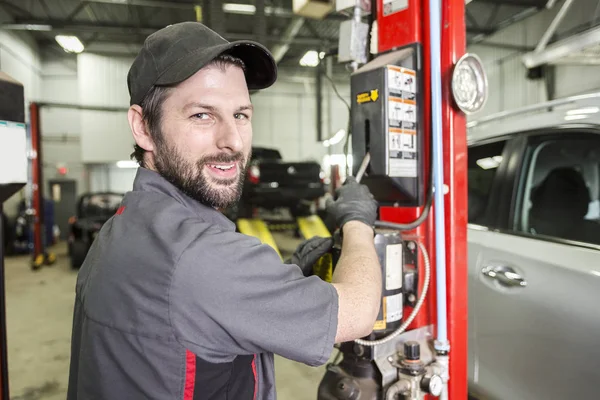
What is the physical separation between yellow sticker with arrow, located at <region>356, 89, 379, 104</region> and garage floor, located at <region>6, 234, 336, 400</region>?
2.32m

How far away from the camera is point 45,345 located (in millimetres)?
3969

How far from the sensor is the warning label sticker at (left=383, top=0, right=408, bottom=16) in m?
1.37

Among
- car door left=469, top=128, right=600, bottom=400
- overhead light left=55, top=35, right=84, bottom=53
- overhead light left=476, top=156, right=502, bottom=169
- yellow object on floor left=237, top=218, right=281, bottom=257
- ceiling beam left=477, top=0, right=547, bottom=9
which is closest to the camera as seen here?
car door left=469, top=128, right=600, bottom=400

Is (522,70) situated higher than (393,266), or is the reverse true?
(522,70)

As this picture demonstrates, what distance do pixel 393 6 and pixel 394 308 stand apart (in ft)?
3.16

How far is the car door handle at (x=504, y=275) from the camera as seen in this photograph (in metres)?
1.75

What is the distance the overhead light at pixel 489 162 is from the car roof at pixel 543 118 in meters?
0.11

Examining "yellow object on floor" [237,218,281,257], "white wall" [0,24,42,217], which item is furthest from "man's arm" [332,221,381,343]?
"white wall" [0,24,42,217]

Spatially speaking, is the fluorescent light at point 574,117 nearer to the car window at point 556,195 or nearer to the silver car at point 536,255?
the silver car at point 536,255

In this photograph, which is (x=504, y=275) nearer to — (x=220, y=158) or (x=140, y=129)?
(x=220, y=158)

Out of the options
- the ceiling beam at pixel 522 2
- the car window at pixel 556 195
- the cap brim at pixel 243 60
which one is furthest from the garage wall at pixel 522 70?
the cap brim at pixel 243 60

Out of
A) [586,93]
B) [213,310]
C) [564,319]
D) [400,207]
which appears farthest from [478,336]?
[213,310]

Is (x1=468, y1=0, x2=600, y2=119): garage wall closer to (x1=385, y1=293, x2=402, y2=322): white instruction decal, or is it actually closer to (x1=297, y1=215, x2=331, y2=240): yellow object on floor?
(x1=297, y1=215, x2=331, y2=240): yellow object on floor

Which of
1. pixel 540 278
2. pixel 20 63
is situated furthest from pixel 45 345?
pixel 20 63
